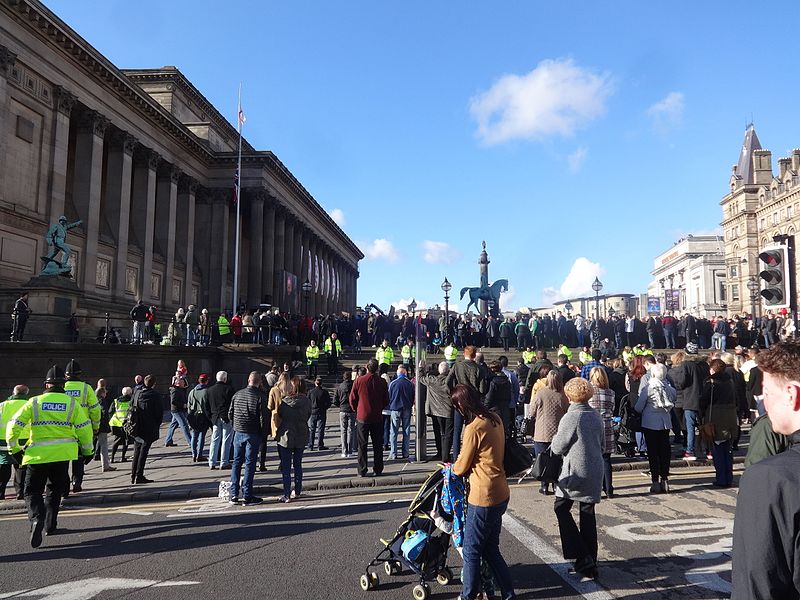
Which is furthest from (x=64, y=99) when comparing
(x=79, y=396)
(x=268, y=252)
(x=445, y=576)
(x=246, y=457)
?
(x=445, y=576)

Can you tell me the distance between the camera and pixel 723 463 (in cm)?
890

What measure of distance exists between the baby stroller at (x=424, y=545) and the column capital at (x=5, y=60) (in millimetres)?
30251

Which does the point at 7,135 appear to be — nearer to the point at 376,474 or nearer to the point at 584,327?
the point at 376,474

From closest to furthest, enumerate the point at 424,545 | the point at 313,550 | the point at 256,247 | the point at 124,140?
1. the point at 424,545
2. the point at 313,550
3. the point at 124,140
4. the point at 256,247

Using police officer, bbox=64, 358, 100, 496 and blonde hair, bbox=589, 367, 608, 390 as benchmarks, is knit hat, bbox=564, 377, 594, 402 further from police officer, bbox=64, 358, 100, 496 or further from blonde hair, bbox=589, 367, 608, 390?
police officer, bbox=64, 358, 100, 496

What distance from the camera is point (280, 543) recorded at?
643 centimetres

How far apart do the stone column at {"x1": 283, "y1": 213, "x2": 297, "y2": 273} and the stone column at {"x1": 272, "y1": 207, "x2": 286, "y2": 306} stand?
3.62 feet

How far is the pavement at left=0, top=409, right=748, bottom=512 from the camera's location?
947 centimetres

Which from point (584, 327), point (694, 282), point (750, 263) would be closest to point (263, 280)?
point (584, 327)

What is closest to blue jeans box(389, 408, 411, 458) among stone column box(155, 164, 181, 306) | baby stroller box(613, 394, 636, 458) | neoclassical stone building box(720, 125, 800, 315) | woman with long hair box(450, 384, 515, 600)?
baby stroller box(613, 394, 636, 458)

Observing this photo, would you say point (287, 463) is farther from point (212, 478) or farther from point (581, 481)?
point (581, 481)

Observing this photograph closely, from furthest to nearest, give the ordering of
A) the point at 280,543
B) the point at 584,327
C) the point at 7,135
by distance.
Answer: the point at 584,327 < the point at 7,135 < the point at 280,543

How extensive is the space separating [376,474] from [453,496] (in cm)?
576

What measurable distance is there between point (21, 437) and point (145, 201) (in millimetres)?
34995
